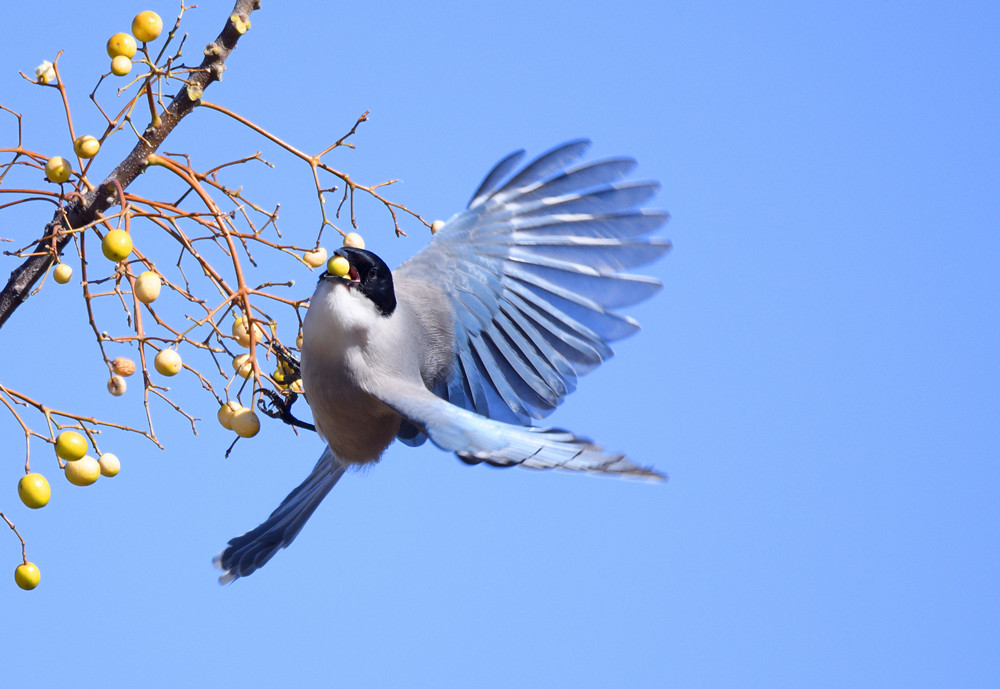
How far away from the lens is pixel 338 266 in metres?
1.67

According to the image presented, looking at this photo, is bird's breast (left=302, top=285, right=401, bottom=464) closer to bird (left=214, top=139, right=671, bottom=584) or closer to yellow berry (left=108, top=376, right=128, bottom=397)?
bird (left=214, top=139, right=671, bottom=584)

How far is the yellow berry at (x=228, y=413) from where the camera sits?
1.60m

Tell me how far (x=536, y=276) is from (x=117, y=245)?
3.18 ft

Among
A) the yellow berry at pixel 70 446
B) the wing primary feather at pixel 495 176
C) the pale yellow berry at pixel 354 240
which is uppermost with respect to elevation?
the wing primary feather at pixel 495 176

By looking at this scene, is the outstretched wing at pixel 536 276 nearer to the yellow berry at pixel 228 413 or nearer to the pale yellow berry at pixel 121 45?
the yellow berry at pixel 228 413

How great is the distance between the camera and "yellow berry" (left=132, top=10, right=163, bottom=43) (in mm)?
1452

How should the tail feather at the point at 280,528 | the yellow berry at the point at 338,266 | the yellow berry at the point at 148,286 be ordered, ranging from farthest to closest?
the tail feather at the point at 280,528 → the yellow berry at the point at 338,266 → the yellow berry at the point at 148,286

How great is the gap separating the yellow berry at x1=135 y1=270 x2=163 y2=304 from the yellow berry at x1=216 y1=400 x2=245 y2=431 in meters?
0.23

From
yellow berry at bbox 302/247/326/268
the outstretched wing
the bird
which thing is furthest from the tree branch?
the outstretched wing

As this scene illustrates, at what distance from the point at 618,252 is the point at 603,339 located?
18 centimetres

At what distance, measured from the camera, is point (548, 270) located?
2.10 m

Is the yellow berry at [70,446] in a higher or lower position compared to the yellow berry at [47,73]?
lower

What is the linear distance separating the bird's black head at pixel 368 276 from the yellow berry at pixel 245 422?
305mm

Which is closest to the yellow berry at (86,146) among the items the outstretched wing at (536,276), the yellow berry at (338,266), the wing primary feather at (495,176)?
the yellow berry at (338,266)
